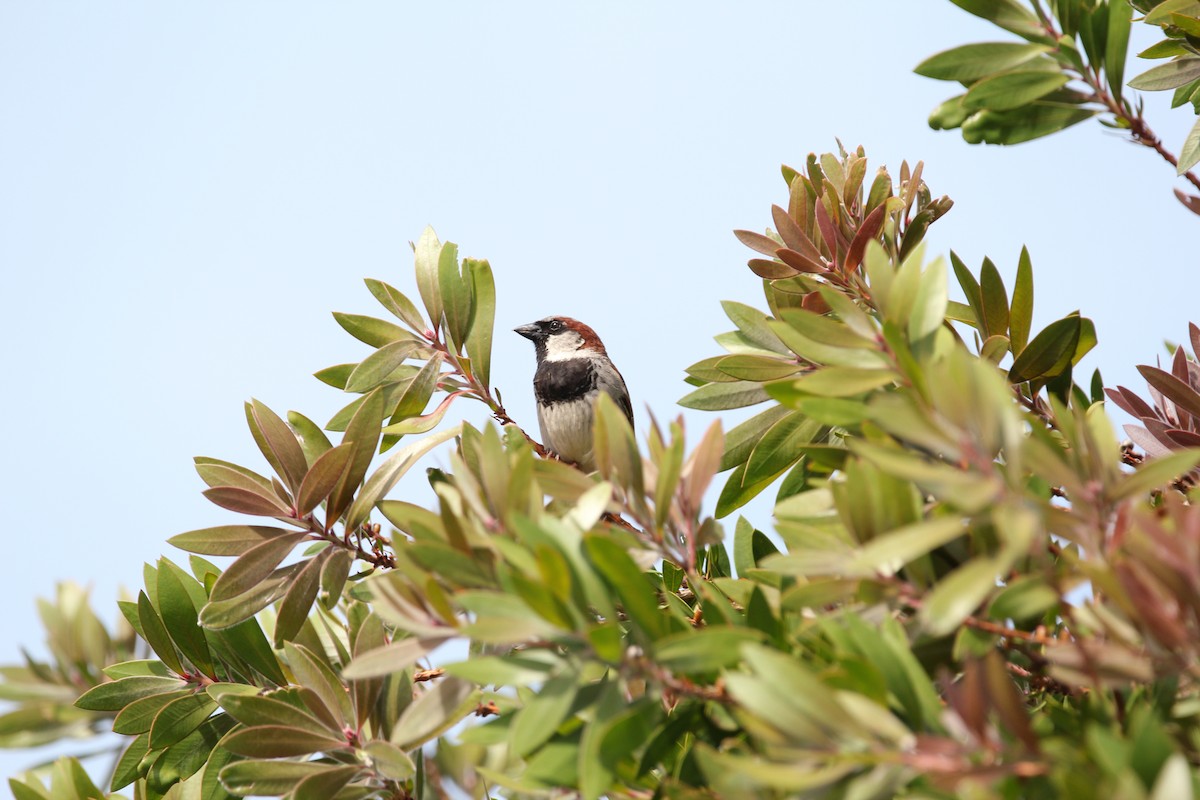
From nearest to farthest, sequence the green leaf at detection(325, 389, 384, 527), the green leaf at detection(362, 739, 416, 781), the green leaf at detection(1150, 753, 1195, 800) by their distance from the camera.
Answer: the green leaf at detection(1150, 753, 1195, 800) < the green leaf at detection(362, 739, 416, 781) < the green leaf at detection(325, 389, 384, 527)

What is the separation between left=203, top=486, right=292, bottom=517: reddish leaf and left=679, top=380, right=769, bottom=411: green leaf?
92 centimetres

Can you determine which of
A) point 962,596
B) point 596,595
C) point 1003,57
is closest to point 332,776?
point 596,595

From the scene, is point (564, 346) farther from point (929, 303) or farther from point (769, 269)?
point (929, 303)

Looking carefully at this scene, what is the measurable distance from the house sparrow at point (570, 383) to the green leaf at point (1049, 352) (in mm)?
2838

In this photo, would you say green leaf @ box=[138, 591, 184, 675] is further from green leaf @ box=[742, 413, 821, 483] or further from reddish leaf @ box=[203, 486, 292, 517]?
green leaf @ box=[742, 413, 821, 483]

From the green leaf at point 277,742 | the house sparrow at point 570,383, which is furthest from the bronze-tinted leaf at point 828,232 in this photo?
the house sparrow at point 570,383

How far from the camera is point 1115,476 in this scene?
1.21 meters

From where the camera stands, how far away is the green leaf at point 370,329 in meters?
2.50

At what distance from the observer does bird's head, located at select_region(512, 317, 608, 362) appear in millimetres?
5633

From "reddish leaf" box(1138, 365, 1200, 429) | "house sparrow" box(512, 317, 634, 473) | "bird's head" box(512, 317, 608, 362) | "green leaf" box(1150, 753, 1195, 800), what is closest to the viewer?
"green leaf" box(1150, 753, 1195, 800)

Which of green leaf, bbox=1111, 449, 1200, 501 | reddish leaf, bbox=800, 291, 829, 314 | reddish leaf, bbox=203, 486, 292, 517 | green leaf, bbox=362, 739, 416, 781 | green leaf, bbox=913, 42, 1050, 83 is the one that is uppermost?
green leaf, bbox=913, 42, 1050, 83

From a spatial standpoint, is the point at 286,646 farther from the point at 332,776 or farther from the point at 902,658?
the point at 902,658

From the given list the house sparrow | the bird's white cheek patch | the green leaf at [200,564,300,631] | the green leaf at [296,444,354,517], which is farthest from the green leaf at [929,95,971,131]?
the bird's white cheek patch

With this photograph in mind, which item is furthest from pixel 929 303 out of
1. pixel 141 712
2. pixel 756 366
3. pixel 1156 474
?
pixel 141 712
